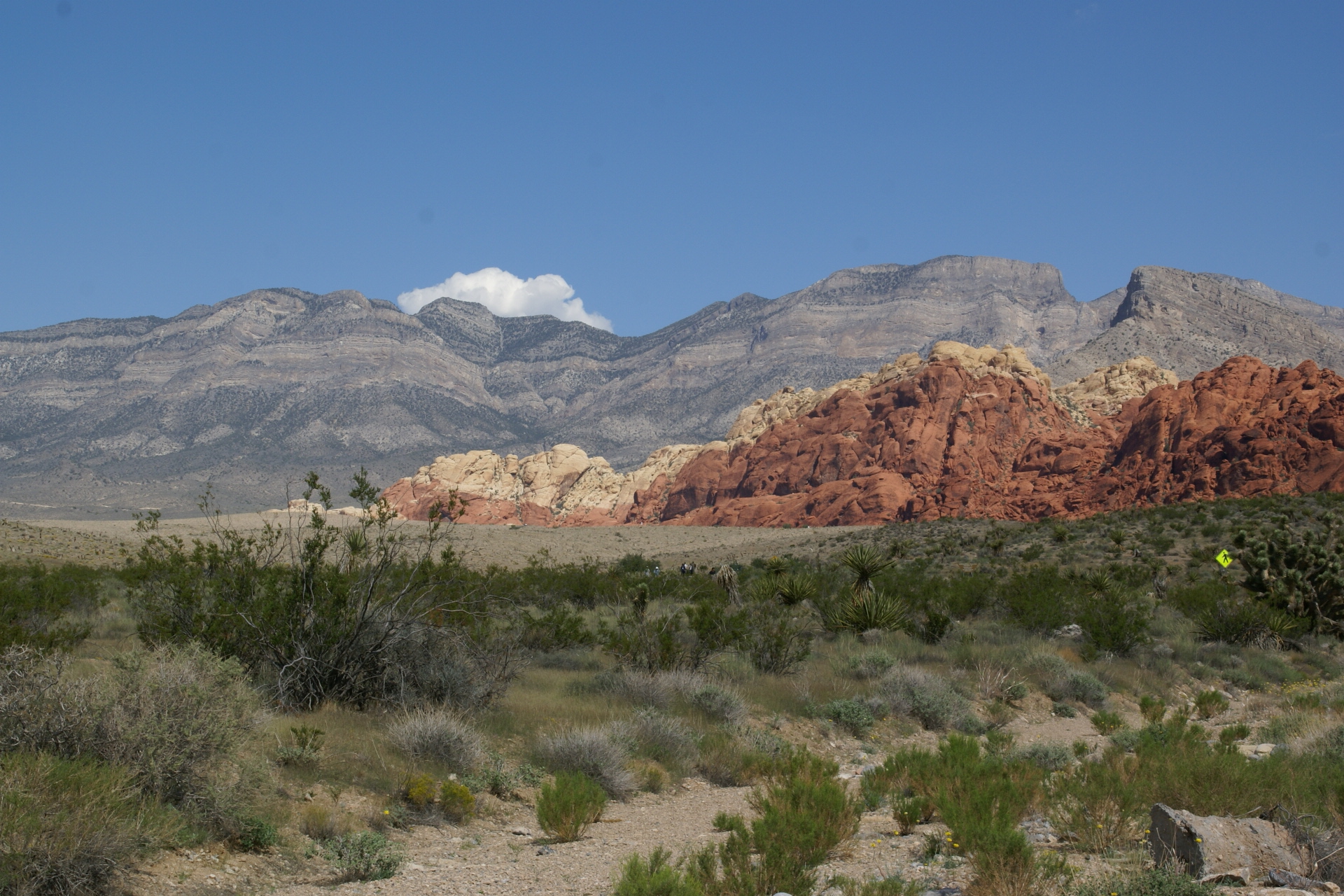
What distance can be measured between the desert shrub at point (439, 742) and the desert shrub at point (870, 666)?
8.12 metres

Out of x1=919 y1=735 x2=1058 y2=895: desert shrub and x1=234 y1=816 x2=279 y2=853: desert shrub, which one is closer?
x1=919 y1=735 x2=1058 y2=895: desert shrub

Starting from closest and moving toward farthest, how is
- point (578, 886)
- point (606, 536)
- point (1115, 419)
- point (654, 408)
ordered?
point (578, 886) → point (606, 536) → point (1115, 419) → point (654, 408)

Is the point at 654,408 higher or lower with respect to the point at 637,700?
higher

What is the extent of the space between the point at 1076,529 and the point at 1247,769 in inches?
1503

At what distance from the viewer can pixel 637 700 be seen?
11805 mm

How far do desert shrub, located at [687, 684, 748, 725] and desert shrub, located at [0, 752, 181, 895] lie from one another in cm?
720

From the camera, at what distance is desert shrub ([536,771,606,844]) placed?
7.31m

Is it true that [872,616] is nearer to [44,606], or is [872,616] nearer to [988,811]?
[988,811]

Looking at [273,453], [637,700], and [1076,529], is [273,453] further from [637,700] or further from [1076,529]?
[637,700]

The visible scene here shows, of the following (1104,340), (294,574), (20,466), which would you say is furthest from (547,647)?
(20,466)

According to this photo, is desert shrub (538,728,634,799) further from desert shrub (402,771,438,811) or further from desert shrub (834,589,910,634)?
desert shrub (834,589,910,634)

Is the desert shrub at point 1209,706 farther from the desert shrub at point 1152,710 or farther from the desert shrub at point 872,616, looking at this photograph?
the desert shrub at point 872,616

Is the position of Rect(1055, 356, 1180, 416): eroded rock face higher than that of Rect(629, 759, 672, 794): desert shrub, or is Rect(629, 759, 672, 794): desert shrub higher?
Rect(1055, 356, 1180, 416): eroded rock face

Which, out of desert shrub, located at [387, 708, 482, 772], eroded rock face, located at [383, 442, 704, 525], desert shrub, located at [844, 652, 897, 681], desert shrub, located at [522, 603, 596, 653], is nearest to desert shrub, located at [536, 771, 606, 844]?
desert shrub, located at [387, 708, 482, 772]
